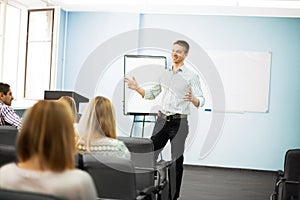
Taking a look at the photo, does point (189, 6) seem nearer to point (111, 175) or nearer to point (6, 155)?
point (111, 175)

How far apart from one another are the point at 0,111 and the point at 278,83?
4.70m

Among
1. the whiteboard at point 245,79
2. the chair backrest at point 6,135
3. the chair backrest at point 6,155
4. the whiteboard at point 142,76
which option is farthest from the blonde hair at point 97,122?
the whiteboard at point 245,79

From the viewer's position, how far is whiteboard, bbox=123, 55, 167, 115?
6941 millimetres

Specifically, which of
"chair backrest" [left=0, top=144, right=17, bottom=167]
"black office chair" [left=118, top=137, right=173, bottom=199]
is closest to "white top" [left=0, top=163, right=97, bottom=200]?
"chair backrest" [left=0, top=144, right=17, bottom=167]

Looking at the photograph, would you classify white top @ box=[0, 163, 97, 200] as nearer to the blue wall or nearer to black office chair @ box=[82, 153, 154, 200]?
black office chair @ box=[82, 153, 154, 200]

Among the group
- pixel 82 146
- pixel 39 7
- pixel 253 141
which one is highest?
pixel 39 7

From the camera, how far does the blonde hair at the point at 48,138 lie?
4.72 feet

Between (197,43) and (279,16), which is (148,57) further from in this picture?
(279,16)

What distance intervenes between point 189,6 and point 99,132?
447cm

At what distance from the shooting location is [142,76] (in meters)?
7.03

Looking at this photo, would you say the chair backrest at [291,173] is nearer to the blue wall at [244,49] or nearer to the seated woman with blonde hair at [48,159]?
the seated woman with blonde hair at [48,159]

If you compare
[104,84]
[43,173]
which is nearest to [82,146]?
[43,173]

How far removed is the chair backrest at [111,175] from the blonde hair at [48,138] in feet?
2.27

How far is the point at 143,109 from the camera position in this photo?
693 cm
